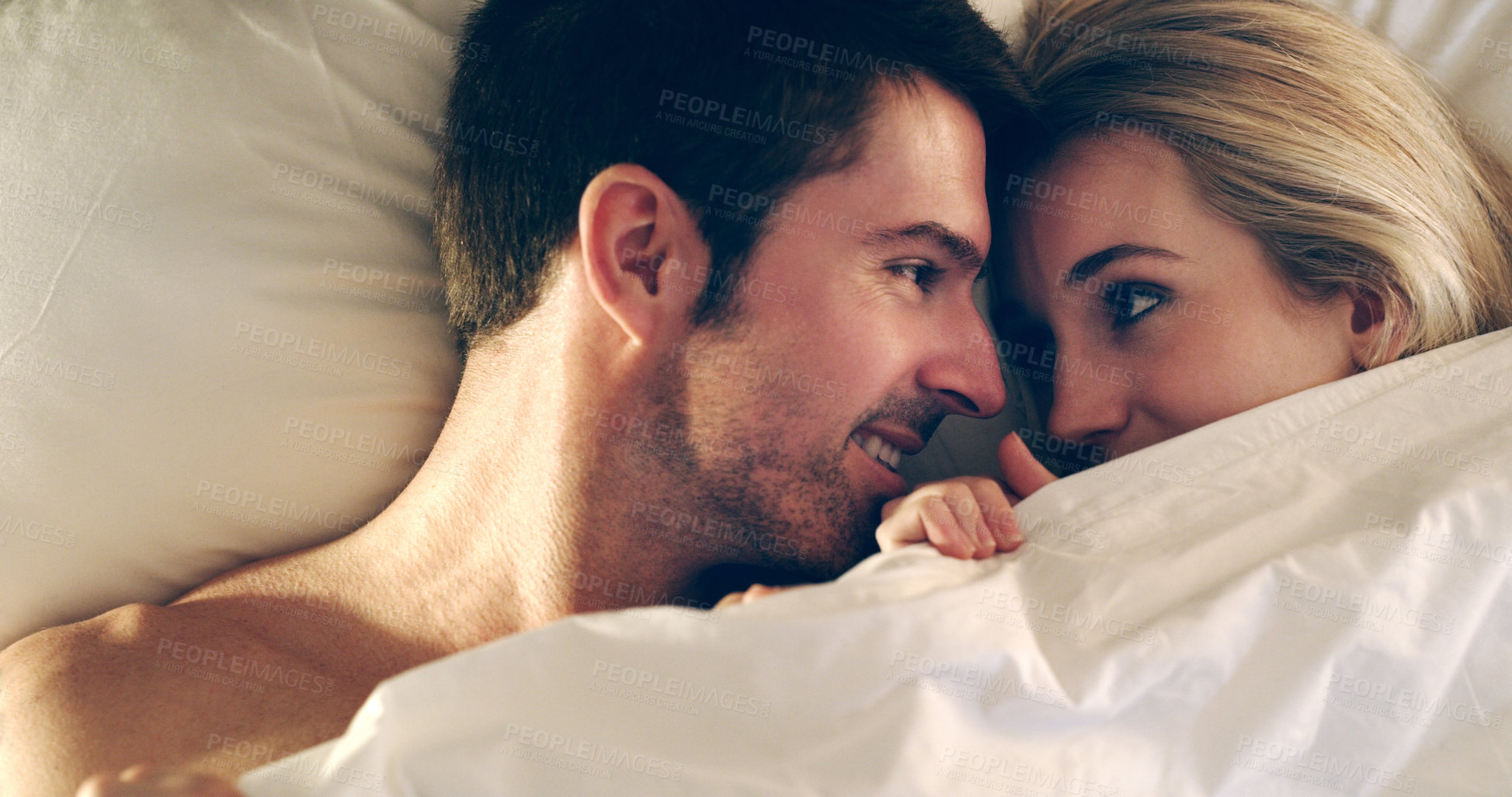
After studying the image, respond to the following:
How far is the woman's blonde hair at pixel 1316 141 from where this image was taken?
113cm

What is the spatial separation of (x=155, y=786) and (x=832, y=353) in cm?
69

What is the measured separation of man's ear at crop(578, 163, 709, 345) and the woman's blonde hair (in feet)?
1.81

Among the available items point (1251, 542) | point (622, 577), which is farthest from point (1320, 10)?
point (622, 577)

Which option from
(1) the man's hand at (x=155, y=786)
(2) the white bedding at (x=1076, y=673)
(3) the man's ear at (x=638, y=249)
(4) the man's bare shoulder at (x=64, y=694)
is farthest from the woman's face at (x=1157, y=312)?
(4) the man's bare shoulder at (x=64, y=694)

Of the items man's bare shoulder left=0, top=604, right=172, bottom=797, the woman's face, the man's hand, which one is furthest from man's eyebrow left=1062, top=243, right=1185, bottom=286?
man's bare shoulder left=0, top=604, right=172, bottom=797

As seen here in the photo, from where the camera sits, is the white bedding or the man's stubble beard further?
the man's stubble beard

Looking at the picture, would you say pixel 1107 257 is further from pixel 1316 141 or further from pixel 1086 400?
pixel 1316 141

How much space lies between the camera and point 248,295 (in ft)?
3.74

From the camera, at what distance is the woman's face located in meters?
1.10

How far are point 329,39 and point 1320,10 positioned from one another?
51.7 inches

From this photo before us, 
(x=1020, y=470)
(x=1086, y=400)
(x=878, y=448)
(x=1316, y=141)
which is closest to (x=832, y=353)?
(x=878, y=448)

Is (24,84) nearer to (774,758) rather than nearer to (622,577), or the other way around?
(622,577)

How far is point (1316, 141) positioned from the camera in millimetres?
1144

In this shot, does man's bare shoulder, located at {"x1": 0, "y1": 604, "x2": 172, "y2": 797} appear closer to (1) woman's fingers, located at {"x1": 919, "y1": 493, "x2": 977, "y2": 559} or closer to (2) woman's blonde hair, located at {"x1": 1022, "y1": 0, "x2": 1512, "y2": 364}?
(1) woman's fingers, located at {"x1": 919, "y1": 493, "x2": 977, "y2": 559}
